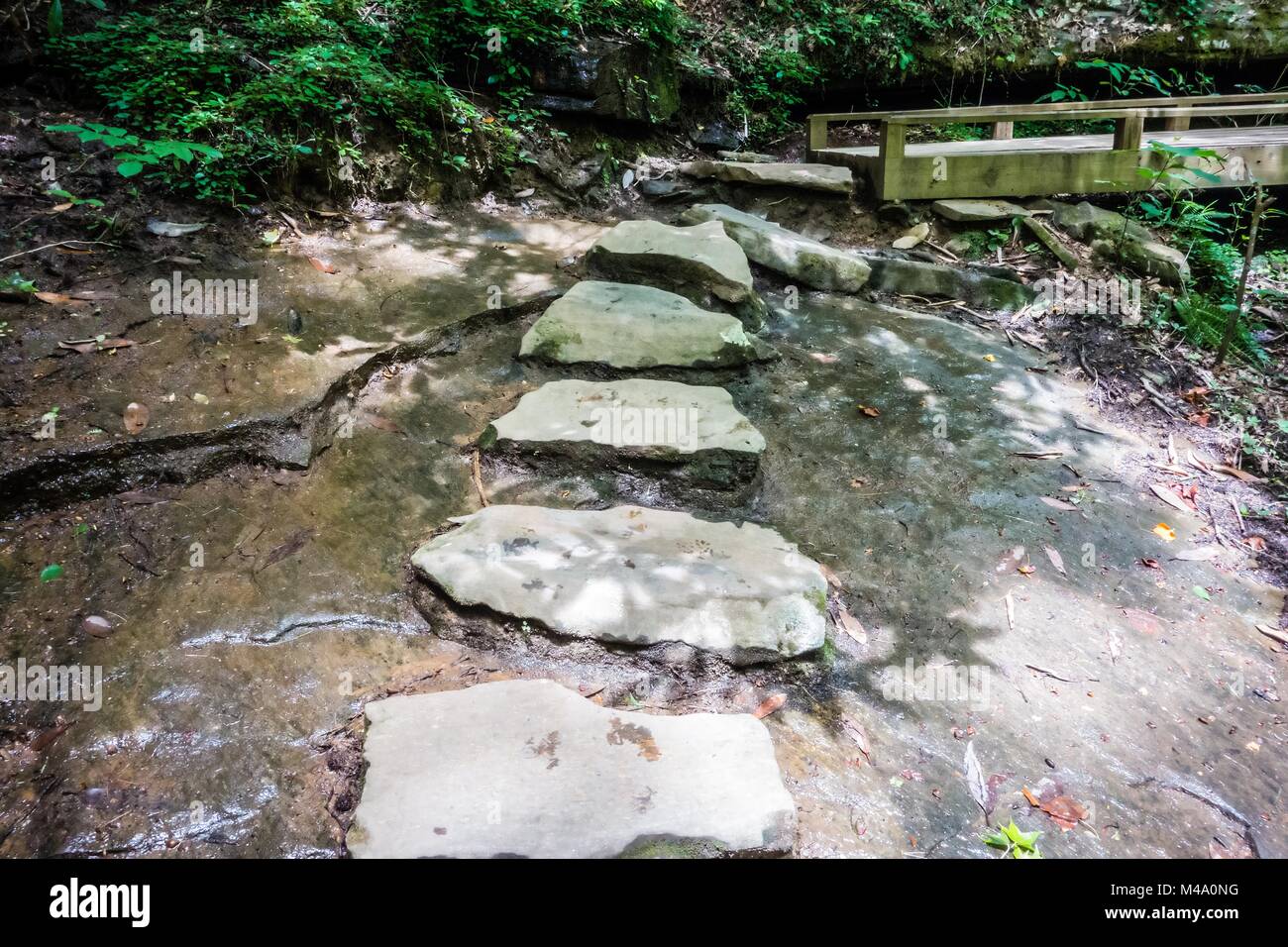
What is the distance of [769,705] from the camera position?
7.19ft

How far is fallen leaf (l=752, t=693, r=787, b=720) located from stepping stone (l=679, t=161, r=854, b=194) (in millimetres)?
4621

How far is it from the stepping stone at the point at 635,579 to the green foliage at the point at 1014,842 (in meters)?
0.68

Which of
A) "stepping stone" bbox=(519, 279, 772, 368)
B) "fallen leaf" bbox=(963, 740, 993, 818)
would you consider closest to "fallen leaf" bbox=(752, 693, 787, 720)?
"fallen leaf" bbox=(963, 740, 993, 818)

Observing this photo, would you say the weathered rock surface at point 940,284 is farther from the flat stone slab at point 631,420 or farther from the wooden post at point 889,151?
the flat stone slab at point 631,420

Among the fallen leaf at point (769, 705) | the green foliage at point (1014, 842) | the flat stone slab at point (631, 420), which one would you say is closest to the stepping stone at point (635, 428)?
the flat stone slab at point (631, 420)

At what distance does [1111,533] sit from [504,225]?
3.89 meters

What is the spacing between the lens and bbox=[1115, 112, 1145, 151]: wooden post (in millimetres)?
5320

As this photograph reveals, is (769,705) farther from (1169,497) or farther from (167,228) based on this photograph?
(167,228)

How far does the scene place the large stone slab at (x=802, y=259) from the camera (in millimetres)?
4777

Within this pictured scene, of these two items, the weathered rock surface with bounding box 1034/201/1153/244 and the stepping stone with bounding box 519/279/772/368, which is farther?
the weathered rock surface with bounding box 1034/201/1153/244

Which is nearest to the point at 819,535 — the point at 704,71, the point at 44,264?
the point at 44,264

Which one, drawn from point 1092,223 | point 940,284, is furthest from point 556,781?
point 1092,223

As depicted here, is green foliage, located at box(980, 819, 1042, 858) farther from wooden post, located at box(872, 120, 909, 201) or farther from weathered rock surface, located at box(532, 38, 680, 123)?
weathered rock surface, located at box(532, 38, 680, 123)

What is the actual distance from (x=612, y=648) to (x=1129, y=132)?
566 centimetres
